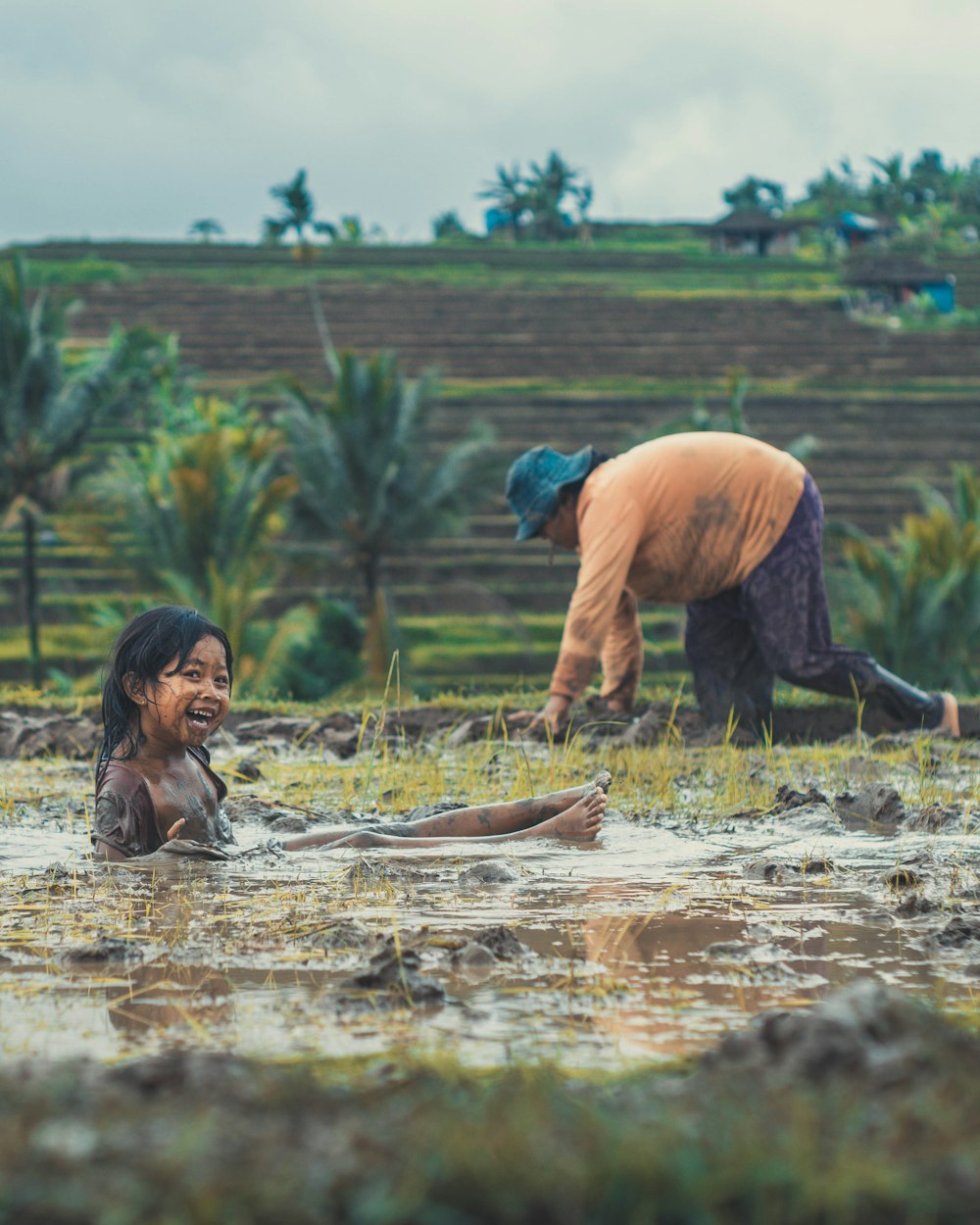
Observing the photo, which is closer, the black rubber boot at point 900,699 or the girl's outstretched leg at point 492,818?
the girl's outstretched leg at point 492,818

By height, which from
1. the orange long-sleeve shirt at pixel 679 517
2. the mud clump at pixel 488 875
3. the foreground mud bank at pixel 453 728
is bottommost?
the foreground mud bank at pixel 453 728

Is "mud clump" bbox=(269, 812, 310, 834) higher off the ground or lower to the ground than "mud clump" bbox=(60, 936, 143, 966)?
lower

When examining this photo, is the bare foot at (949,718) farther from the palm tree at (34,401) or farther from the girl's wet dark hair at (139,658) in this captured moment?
the palm tree at (34,401)

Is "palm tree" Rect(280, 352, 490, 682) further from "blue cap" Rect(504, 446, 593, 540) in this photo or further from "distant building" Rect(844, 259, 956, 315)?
"distant building" Rect(844, 259, 956, 315)

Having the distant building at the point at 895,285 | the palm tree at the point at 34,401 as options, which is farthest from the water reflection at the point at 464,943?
the distant building at the point at 895,285

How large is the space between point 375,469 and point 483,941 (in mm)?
14704

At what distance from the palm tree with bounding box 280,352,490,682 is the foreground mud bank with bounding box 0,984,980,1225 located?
1470cm

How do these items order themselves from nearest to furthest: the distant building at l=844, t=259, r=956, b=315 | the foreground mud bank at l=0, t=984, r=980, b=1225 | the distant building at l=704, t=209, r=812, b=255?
1. the foreground mud bank at l=0, t=984, r=980, b=1225
2. the distant building at l=844, t=259, r=956, b=315
3. the distant building at l=704, t=209, r=812, b=255

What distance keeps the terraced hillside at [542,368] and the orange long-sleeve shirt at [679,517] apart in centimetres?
1167

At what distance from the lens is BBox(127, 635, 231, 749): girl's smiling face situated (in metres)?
3.69

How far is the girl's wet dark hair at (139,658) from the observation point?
Answer: 3709 millimetres

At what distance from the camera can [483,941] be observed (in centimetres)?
264

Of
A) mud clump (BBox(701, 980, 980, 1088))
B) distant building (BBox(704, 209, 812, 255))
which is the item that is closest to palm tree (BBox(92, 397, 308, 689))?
mud clump (BBox(701, 980, 980, 1088))

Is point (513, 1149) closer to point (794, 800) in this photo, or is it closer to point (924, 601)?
Answer: point (794, 800)
